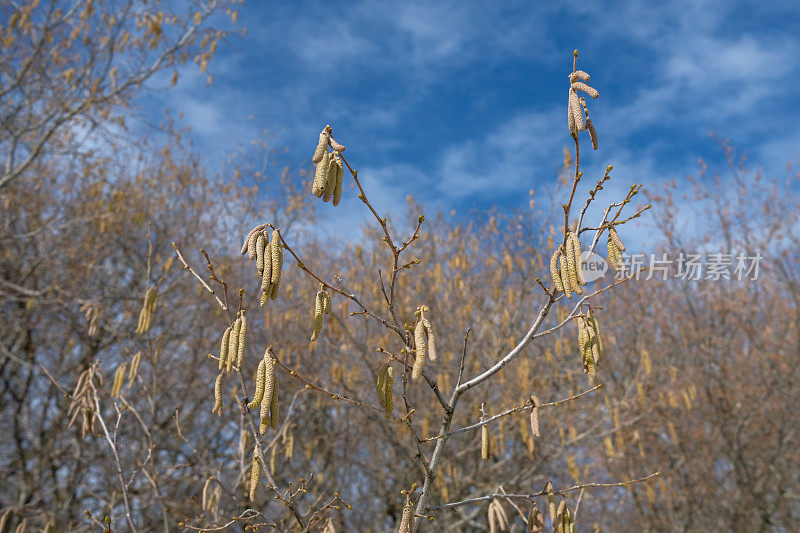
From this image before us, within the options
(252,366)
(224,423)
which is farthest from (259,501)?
(224,423)

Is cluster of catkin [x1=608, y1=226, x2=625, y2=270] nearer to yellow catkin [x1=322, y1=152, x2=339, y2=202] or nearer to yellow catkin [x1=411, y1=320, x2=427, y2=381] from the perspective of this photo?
yellow catkin [x1=411, y1=320, x2=427, y2=381]

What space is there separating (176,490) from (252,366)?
143 centimetres

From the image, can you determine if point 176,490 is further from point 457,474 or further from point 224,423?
point 457,474

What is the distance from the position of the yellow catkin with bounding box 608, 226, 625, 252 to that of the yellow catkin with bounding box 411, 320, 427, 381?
487mm

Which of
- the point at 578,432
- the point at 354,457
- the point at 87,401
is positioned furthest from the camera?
the point at 354,457

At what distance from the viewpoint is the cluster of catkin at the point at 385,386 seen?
1.29m

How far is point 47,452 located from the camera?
557 cm

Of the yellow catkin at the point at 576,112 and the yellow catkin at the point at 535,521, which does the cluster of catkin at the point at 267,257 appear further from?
the yellow catkin at the point at 535,521

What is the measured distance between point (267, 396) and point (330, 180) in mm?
469

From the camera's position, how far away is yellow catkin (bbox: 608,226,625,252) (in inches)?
52.6

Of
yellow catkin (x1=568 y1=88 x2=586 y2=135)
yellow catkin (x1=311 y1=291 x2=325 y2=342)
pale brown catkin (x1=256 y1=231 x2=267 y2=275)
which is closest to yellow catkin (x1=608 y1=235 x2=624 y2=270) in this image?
yellow catkin (x1=568 y1=88 x2=586 y2=135)

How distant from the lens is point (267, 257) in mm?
1234

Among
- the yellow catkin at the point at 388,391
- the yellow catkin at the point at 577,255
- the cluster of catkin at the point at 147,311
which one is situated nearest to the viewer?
the yellow catkin at the point at 577,255

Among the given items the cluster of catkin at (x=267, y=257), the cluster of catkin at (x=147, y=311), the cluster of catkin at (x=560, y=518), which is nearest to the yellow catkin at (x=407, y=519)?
the cluster of catkin at (x=560, y=518)
